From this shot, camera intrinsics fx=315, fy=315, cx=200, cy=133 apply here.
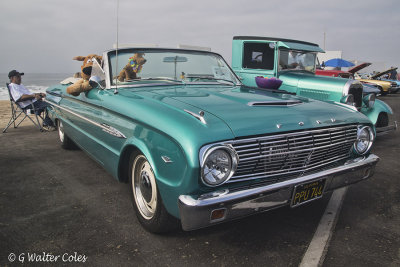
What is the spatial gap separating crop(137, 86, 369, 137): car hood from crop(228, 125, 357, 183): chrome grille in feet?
0.21

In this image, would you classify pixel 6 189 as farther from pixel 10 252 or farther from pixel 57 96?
pixel 57 96

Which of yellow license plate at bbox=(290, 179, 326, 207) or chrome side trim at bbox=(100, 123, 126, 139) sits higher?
chrome side trim at bbox=(100, 123, 126, 139)

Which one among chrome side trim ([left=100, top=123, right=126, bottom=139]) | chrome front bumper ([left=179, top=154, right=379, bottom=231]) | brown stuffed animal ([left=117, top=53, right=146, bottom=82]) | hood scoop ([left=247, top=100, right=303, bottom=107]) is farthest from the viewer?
brown stuffed animal ([left=117, top=53, right=146, bottom=82])

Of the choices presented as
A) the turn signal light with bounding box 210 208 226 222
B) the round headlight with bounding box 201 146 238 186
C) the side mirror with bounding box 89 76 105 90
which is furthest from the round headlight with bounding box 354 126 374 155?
the side mirror with bounding box 89 76 105 90

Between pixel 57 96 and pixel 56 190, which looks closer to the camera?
pixel 56 190

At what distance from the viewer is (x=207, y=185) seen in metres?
1.94

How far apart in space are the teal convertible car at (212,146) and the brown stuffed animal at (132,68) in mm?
23

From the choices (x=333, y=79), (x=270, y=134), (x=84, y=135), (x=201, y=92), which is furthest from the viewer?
(x=333, y=79)

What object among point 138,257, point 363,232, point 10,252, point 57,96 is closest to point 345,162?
point 363,232

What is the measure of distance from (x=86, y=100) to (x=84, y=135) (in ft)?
1.45

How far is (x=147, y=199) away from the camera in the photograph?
8.33ft

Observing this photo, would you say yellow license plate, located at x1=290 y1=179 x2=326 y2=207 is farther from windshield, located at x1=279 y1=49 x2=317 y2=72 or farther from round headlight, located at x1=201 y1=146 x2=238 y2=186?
windshield, located at x1=279 y1=49 x2=317 y2=72

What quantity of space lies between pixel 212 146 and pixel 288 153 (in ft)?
1.97

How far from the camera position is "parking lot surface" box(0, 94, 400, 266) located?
2.19 m
